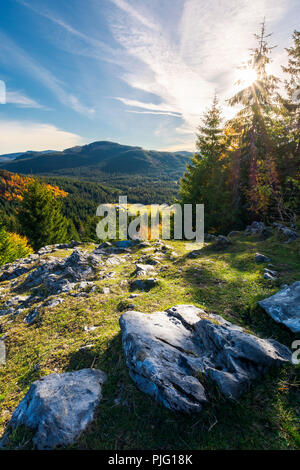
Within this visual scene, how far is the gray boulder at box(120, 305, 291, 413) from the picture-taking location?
3.58 meters

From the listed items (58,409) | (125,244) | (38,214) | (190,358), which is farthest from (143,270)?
(38,214)

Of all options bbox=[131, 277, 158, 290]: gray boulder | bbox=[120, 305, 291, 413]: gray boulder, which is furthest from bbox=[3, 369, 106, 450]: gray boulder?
bbox=[131, 277, 158, 290]: gray boulder

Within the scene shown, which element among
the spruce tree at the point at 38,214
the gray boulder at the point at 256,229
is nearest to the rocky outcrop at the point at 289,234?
the gray boulder at the point at 256,229

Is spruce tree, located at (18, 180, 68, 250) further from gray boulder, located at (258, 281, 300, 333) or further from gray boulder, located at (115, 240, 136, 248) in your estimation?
gray boulder, located at (258, 281, 300, 333)

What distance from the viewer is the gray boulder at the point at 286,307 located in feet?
17.3

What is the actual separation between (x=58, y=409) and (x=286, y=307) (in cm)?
605

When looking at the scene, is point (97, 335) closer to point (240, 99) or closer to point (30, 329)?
point (30, 329)

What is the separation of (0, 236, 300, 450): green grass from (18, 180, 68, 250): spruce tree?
1048 inches

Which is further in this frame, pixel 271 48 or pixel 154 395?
pixel 271 48

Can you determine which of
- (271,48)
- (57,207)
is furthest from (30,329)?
(57,207)

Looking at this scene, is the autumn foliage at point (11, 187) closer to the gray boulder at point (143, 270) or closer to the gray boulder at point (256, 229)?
the gray boulder at point (256, 229)

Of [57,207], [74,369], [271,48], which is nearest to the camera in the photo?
[74,369]
